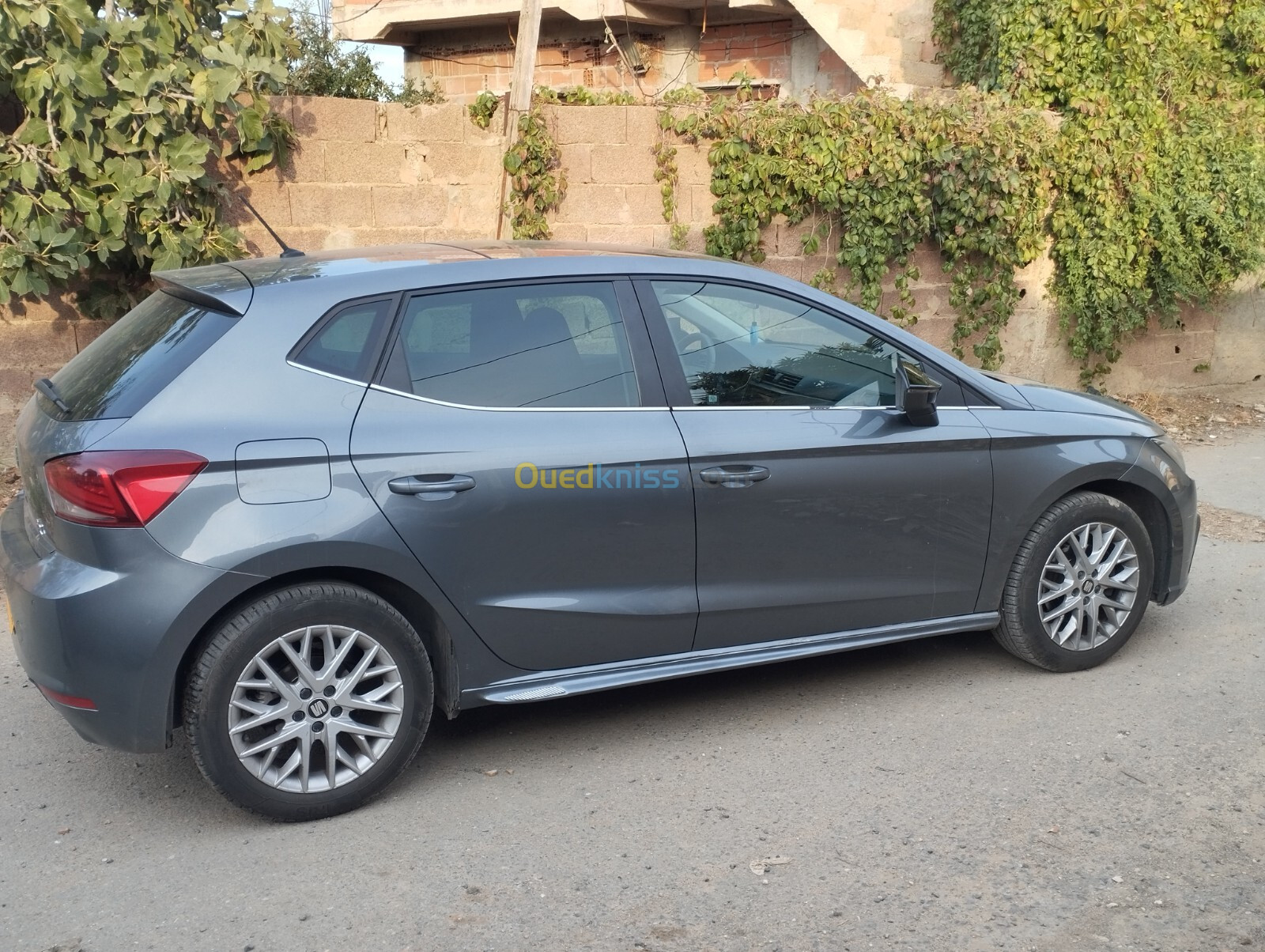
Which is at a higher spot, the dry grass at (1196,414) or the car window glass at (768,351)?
the car window glass at (768,351)

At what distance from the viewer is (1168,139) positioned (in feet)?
31.7

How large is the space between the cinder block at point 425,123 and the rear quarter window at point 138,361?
13.3 ft

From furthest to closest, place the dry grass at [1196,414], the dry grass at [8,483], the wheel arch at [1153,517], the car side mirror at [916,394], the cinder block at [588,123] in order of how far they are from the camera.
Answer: the dry grass at [1196,414] < the cinder block at [588,123] < the dry grass at [8,483] < the wheel arch at [1153,517] < the car side mirror at [916,394]

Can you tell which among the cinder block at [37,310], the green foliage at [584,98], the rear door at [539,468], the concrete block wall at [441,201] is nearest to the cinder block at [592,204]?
the concrete block wall at [441,201]

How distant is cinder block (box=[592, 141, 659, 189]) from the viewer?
8.30 m

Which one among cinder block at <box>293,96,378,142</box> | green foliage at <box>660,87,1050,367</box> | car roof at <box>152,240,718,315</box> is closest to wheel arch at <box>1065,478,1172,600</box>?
car roof at <box>152,240,718,315</box>

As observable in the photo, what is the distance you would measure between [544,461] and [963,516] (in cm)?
163

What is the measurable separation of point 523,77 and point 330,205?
1.54 metres

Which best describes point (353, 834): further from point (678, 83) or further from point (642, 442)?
point (678, 83)

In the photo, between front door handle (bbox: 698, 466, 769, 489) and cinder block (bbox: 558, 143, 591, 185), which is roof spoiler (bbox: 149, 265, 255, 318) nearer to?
→ front door handle (bbox: 698, 466, 769, 489)

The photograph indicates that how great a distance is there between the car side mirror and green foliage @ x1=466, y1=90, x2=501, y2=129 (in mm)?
4462

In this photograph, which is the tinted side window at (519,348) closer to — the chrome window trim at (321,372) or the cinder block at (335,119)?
the chrome window trim at (321,372)

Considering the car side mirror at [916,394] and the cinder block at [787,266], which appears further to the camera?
the cinder block at [787,266]

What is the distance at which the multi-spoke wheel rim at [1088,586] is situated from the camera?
470cm
